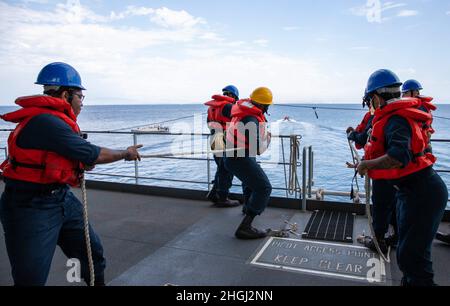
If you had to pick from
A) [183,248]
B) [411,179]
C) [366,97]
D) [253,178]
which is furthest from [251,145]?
[411,179]

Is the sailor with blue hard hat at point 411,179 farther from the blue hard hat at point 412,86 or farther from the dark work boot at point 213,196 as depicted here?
the dark work boot at point 213,196

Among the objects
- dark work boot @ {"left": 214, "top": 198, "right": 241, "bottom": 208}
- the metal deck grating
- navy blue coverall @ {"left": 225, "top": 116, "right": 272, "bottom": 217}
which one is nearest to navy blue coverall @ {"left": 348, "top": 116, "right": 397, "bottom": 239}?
the metal deck grating

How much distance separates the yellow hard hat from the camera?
14.4 feet

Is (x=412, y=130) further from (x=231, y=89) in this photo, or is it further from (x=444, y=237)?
(x=231, y=89)

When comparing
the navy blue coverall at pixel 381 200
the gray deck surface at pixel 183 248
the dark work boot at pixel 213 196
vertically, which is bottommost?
the gray deck surface at pixel 183 248

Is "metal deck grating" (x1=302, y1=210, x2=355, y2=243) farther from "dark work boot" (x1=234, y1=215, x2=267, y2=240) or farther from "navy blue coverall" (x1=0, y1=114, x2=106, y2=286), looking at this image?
"navy blue coverall" (x1=0, y1=114, x2=106, y2=286)

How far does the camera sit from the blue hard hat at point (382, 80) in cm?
280

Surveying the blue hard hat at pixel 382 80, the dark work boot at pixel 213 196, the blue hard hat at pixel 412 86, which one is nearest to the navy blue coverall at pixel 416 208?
the blue hard hat at pixel 382 80

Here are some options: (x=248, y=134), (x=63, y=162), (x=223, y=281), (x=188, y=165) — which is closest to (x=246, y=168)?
(x=248, y=134)

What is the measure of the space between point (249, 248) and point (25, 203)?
2.51 m

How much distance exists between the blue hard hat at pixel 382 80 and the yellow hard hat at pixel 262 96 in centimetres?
162

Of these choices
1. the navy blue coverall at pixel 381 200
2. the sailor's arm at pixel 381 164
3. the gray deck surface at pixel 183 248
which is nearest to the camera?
the sailor's arm at pixel 381 164
